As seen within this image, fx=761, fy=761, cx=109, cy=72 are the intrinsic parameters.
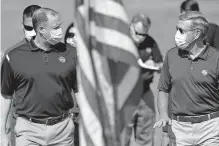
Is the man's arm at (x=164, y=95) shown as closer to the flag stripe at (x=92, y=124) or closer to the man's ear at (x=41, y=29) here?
the man's ear at (x=41, y=29)

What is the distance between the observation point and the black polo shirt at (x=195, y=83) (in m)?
8.29

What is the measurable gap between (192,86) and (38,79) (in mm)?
1688

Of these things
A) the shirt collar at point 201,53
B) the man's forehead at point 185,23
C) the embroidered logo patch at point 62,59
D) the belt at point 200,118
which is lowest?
the belt at point 200,118

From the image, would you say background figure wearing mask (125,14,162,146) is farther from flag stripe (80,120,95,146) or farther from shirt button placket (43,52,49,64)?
flag stripe (80,120,95,146)

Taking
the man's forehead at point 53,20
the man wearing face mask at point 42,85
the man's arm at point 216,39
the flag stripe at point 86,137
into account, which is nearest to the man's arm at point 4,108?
the man wearing face mask at point 42,85

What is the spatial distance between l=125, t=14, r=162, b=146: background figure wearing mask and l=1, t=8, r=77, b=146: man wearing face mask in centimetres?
252

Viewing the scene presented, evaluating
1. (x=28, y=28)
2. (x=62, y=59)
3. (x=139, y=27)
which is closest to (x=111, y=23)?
(x=62, y=59)

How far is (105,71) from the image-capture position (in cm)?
644

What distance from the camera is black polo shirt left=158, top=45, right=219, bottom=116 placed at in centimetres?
829

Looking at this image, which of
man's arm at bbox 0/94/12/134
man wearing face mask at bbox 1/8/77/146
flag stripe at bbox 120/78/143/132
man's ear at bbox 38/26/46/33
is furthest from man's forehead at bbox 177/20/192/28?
flag stripe at bbox 120/78/143/132

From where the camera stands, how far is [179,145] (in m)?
8.49

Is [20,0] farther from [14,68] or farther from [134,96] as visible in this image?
[134,96]

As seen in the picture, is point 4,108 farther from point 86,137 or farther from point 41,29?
point 86,137

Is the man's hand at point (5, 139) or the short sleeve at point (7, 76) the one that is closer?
the short sleeve at point (7, 76)
